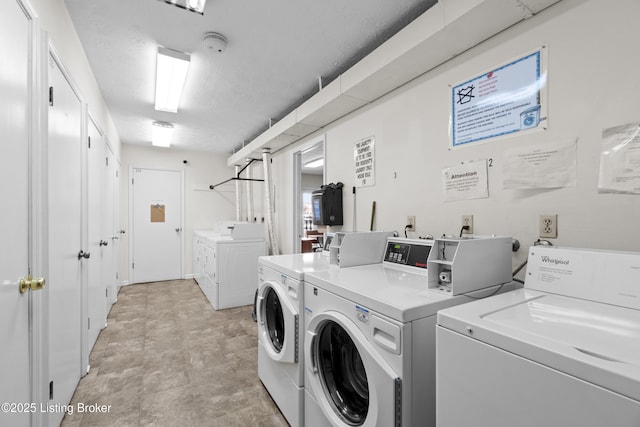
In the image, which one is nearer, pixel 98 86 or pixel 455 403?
pixel 455 403

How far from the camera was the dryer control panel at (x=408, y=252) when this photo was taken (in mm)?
1579

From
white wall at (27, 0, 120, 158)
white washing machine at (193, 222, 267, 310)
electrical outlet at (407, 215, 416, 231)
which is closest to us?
white wall at (27, 0, 120, 158)

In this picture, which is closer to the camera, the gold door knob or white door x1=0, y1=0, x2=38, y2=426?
white door x1=0, y1=0, x2=38, y2=426

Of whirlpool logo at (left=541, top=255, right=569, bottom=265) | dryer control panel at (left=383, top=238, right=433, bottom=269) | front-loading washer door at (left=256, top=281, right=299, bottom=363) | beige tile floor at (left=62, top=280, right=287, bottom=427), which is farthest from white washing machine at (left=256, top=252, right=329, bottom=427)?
whirlpool logo at (left=541, top=255, right=569, bottom=265)

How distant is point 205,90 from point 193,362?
255 cm

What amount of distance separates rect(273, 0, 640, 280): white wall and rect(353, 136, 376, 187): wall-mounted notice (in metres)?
0.06

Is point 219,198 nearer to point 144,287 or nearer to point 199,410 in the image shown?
point 144,287

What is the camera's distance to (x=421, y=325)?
102 cm

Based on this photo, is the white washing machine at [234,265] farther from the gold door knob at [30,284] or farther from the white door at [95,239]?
the gold door knob at [30,284]

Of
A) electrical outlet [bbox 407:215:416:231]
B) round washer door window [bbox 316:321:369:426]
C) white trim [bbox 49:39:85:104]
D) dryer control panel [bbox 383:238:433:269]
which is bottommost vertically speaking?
round washer door window [bbox 316:321:369:426]

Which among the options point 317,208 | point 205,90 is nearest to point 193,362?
point 317,208

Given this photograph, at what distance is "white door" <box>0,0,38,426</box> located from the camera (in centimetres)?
101

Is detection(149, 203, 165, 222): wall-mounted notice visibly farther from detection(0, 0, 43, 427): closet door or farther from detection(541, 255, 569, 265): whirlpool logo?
detection(541, 255, 569, 265): whirlpool logo

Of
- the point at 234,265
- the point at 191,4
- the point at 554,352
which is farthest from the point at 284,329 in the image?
the point at 234,265
